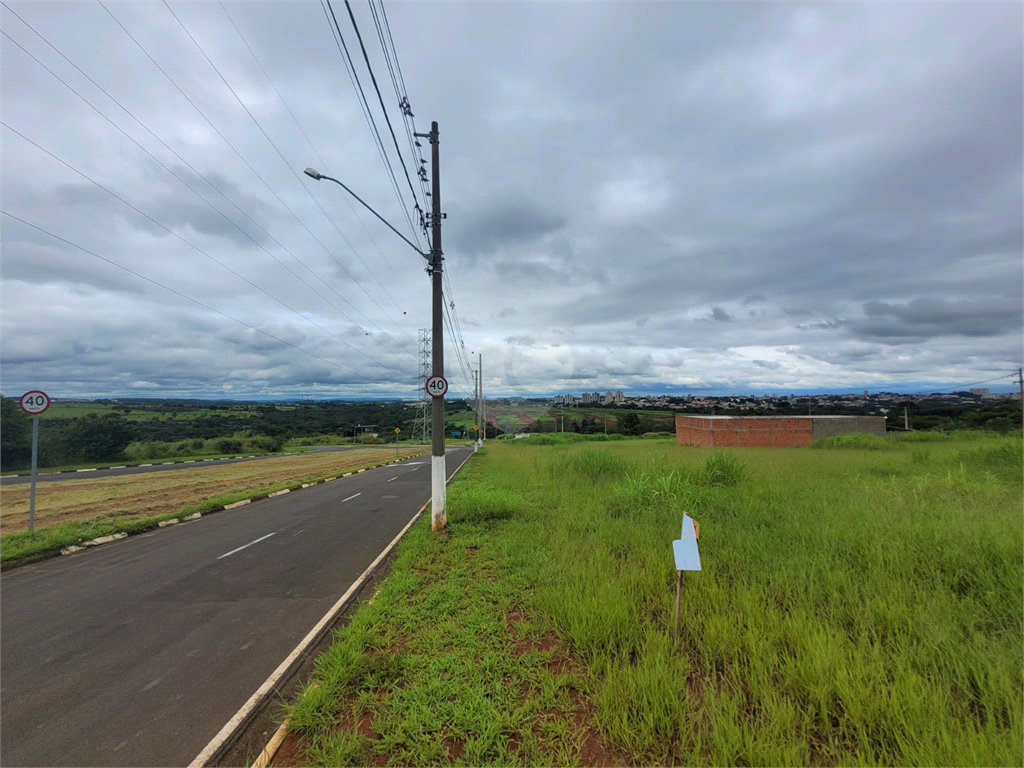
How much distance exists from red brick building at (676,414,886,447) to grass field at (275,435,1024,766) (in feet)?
93.1

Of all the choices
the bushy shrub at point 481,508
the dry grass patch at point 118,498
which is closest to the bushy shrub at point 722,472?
the bushy shrub at point 481,508

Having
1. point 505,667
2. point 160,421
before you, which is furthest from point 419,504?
point 160,421

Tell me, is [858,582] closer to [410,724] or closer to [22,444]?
[410,724]

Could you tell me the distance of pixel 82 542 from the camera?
30.8 feet

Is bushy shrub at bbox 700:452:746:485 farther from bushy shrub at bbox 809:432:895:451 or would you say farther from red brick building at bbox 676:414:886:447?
red brick building at bbox 676:414:886:447

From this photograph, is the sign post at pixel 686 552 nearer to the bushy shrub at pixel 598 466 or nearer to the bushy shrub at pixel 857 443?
the bushy shrub at pixel 598 466

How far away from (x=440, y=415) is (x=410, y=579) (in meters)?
3.71

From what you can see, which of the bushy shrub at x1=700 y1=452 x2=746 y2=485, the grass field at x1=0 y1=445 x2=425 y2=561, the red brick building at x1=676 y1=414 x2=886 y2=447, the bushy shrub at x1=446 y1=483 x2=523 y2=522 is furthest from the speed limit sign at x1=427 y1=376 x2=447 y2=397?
the red brick building at x1=676 y1=414 x2=886 y2=447

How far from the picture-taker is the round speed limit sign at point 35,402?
31.5 feet

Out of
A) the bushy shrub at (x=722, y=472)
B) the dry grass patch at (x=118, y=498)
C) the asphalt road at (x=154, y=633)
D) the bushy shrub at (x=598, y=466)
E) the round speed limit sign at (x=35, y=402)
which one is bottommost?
the dry grass patch at (x=118, y=498)

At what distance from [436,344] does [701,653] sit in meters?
7.13

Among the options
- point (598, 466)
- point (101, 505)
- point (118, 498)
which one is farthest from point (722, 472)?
point (118, 498)

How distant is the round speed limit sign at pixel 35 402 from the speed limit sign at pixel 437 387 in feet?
29.5

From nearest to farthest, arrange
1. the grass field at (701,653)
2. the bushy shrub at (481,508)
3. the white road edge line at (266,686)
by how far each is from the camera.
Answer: the grass field at (701,653)
the white road edge line at (266,686)
the bushy shrub at (481,508)
